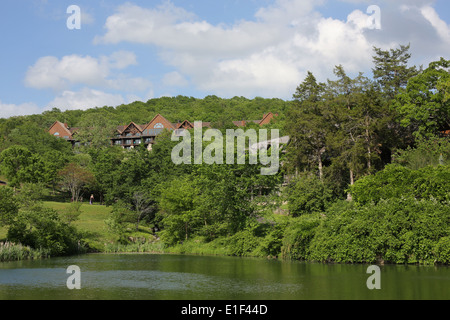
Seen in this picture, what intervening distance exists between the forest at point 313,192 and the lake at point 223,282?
2903mm

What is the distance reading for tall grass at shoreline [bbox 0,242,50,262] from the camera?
34000 mm

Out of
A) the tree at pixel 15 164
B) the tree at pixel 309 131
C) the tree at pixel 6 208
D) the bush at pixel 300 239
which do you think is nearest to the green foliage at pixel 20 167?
the tree at pixel 15 164

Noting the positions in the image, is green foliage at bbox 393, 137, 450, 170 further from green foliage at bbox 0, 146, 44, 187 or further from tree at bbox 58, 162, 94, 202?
green foliage at bbox 0, 146, 44, 187

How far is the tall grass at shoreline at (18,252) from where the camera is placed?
3400 cm

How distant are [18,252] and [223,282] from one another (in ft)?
62.9

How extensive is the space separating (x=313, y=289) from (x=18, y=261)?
23177 millimetres

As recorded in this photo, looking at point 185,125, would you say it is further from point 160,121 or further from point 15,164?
point 15,164

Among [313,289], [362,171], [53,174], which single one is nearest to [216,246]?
Result: [362,171]

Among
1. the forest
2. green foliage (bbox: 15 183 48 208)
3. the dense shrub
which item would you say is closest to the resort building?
the forest

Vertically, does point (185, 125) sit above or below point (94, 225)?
above

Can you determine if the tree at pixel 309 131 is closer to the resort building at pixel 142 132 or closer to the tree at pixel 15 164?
the tree at pixel 15 164

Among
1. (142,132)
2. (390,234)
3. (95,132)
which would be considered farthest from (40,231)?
(142,132)

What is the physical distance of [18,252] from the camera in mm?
35031
